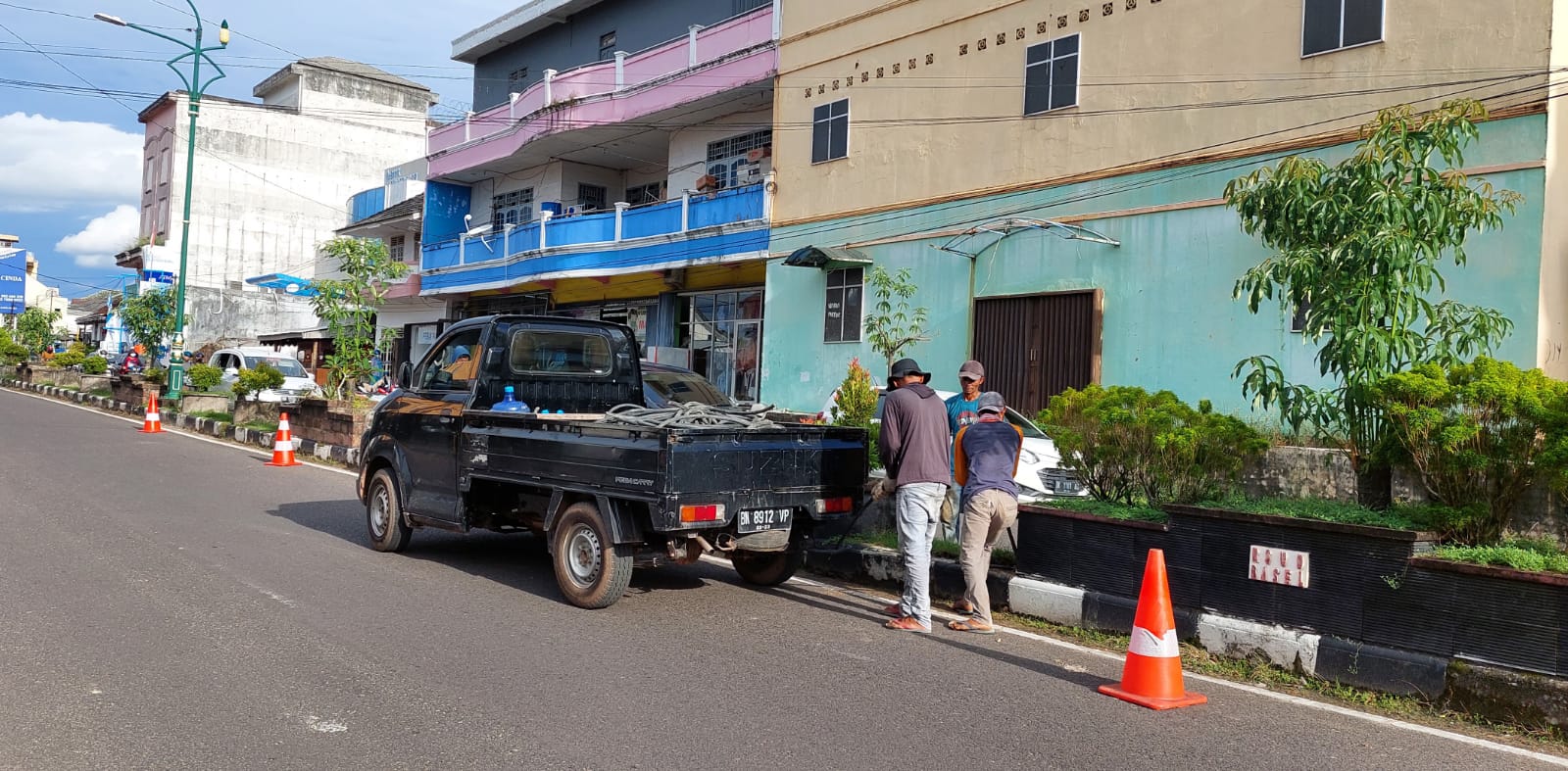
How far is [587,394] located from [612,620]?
2.73 metres

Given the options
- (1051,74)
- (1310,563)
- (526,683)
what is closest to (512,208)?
(1051,74)

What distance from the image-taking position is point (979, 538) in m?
7.23

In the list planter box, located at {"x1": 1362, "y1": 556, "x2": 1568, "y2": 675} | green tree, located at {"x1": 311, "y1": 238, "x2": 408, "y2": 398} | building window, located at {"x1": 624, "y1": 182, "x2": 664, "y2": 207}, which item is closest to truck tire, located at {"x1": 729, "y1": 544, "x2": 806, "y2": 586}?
planter box, located at {"x1": 1362, "y1": 556, "x2": 1568, "y2": 675}

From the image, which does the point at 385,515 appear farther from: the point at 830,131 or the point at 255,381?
the point at 255,381

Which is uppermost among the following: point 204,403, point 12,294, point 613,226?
point 613,226

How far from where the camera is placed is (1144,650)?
5555mm

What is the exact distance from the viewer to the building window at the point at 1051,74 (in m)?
15.2

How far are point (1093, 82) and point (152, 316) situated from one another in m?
30.5

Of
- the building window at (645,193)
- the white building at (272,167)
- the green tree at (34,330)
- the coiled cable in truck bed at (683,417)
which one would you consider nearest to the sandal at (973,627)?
the coiled cable in truck bed at (683,417)

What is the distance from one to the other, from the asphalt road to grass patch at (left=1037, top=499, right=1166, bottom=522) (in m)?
1.17

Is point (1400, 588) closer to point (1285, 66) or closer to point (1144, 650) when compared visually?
point (1144, 650)

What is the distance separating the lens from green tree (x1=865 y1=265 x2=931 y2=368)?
16.9 m

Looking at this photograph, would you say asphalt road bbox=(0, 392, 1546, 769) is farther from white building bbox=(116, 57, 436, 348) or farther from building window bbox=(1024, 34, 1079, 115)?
white building bbox=(116, 57, 436, 348)

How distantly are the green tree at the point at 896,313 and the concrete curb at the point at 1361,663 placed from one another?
Result: 9537 mm
